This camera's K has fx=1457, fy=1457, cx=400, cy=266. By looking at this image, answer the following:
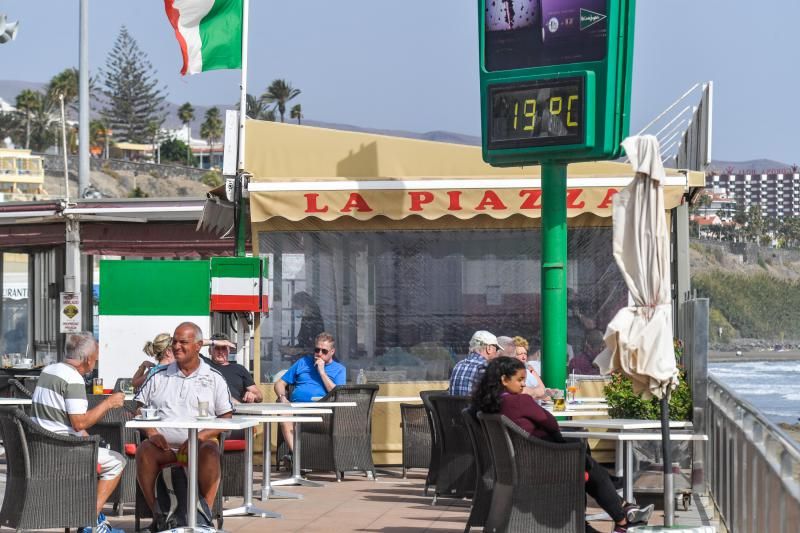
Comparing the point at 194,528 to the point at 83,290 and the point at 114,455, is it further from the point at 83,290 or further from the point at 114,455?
the point at 83,290

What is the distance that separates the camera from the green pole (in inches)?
457

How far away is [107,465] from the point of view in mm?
8258

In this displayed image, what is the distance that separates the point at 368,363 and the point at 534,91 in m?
3.57

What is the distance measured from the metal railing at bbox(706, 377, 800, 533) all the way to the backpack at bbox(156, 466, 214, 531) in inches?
124

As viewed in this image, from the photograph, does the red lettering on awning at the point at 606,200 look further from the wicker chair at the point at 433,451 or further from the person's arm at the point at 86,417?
the person's arm at the point at 86,417

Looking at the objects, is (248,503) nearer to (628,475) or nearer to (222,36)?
(628,475)

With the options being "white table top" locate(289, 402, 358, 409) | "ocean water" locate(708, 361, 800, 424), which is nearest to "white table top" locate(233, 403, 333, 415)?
"white table top" locate(289, 402, 358, 409)

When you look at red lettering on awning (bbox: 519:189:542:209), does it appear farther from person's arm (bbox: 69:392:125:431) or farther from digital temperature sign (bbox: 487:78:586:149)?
person's arm (bbox: 69:392:125:431)

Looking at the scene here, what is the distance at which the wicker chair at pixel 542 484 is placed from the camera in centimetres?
757

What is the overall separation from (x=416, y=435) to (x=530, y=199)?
2360 millimetres

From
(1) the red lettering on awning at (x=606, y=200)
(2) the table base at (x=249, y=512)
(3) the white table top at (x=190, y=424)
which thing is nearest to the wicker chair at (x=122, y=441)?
(2) the table base at (x=249, y=512)

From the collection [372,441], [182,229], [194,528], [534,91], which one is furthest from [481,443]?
[182,229]

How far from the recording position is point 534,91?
11.2 metres

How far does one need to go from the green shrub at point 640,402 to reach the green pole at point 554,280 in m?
0.66
